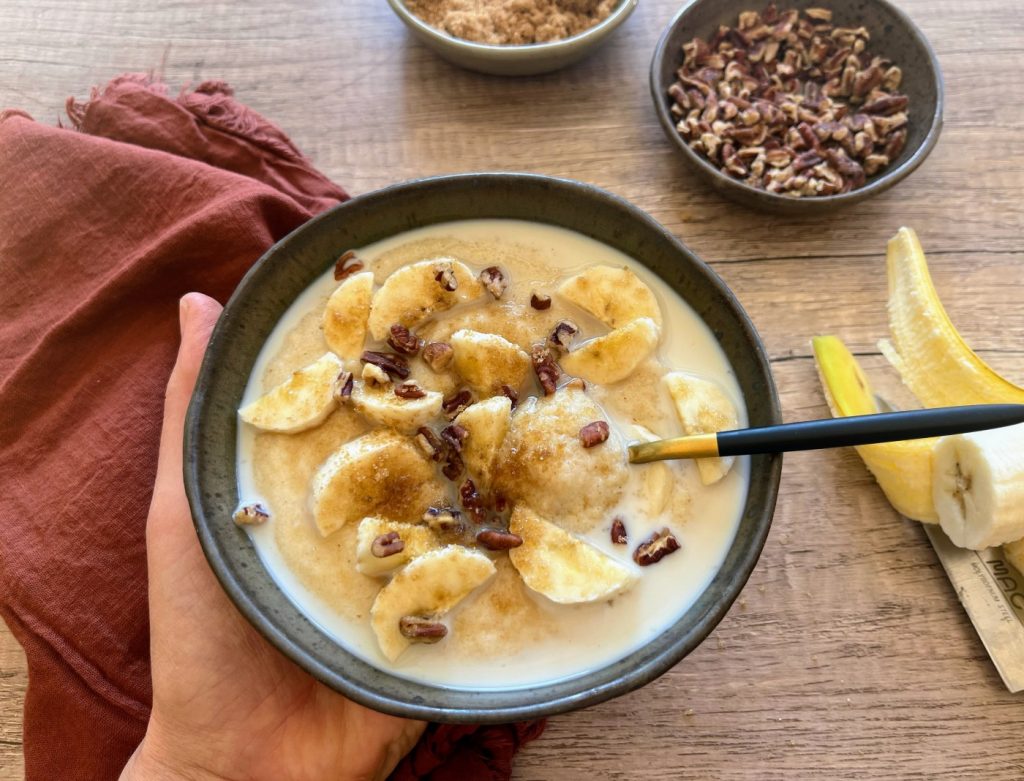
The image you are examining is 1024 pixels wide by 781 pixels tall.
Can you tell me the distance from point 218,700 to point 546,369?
723mm

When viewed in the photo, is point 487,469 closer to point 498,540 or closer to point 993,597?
point 498,540

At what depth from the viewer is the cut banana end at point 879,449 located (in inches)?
50.1

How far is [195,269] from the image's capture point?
142 centimetres

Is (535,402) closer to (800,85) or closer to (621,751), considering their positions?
(621,751)

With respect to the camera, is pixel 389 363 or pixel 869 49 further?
pixel 869 49

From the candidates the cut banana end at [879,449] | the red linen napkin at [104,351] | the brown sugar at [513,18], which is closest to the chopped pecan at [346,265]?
the red linen napkin at [104,351]

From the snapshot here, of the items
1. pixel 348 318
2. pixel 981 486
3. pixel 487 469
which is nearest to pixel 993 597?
pixel 981 486

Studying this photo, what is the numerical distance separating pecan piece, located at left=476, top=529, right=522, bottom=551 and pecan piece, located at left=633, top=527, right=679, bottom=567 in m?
0.18

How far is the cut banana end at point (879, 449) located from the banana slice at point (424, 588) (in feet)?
2.31

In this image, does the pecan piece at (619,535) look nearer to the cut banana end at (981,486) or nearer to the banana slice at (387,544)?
the banana slice at (387,544)

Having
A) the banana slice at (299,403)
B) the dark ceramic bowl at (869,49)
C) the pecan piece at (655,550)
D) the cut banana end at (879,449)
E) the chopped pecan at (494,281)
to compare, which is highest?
the dark ceramic bowl at (869,49)

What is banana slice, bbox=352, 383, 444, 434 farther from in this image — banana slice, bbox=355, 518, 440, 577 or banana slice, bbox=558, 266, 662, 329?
banana slice, bbox=558, 266, 662, 329

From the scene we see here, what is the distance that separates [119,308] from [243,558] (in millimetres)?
631

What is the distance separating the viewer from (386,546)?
1.01 metres
